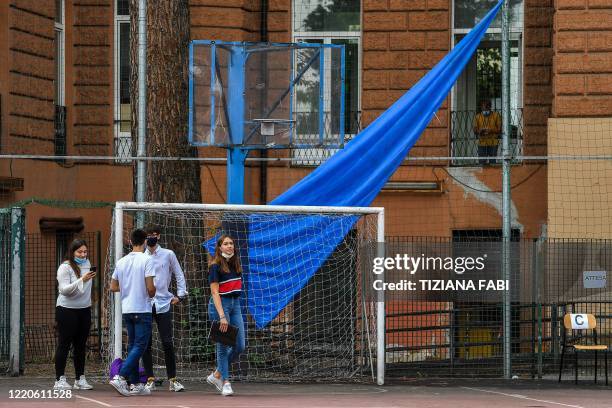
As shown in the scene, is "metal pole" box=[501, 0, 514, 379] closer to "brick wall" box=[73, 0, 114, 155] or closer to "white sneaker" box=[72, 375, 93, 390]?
"white sneaker" box=[72, 375, 93, 390]

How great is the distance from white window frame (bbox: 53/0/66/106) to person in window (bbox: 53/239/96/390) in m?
8.48

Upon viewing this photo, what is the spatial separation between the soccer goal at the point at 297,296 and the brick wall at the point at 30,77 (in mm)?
5053

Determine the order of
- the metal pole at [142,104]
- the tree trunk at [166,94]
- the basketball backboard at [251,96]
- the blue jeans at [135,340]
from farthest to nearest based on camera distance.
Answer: the tree trunk at [166,94] < the metal pole at [142,104] < the basketball backboard at [251,96] < the blue jeans at [135,340]

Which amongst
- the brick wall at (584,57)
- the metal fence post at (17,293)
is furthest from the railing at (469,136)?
the metal fence post at (17,293)

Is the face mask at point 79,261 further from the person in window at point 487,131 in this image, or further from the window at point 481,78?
the person in window at point 487,131

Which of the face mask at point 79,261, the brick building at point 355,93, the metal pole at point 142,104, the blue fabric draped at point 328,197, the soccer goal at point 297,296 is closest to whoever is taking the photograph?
the face mask at point 79,261

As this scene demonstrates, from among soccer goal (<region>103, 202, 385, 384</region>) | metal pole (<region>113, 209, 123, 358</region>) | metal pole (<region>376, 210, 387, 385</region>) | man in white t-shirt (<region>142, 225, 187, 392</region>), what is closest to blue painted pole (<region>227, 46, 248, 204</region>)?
soccer goal (<region>103, 202, 385, 384</region>)

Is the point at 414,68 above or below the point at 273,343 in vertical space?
above

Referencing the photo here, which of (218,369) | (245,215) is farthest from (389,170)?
(218,369)

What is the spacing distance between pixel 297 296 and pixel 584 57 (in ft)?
22.8

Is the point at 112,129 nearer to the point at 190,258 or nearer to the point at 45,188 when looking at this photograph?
the point at 45,188

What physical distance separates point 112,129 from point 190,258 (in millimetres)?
6084

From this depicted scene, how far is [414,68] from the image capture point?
73.5 ft

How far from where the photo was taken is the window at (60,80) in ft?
73.6
